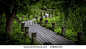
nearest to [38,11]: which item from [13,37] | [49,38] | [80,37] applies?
[49,38]

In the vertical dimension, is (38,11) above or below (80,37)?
above

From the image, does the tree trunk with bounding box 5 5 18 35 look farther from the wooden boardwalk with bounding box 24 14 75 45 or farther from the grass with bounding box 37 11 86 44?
the grass with bounding box 37 11 86 44

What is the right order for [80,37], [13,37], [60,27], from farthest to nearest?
[60,27] → [13,37] → [80,37]

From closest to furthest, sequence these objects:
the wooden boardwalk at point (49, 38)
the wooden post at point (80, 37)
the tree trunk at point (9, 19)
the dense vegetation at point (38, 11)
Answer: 1. the wooden post at point (80, 37)
2. the wooden boardwalk at point (49, 38)
3. the dense vegetation at point (38, 11)
4. the tree trunk at point (9, 19)

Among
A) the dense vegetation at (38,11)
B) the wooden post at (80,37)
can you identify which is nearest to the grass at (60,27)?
the dense vegetation at (38,11)

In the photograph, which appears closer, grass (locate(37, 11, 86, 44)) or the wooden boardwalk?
the wooden boardwalk

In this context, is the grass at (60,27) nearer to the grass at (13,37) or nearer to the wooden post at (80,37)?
the wooden post at (80,37)

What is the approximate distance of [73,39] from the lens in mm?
3289

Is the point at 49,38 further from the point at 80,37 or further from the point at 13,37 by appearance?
the point at 13,37

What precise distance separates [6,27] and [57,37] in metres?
2.09

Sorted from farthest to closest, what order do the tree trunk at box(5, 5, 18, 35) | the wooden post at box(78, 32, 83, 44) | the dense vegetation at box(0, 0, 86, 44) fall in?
the tree trunk at box(5, 5, 18, 35) < the dense vegetation at box(0, 0, 86, 44) < the wooden post at box(78, 32, 83, 44)

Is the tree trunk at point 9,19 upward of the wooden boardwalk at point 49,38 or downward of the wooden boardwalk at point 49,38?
upward

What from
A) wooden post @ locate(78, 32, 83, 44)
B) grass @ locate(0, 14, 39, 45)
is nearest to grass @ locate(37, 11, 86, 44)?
wooden post @ locate(78, 32, 83, 44)

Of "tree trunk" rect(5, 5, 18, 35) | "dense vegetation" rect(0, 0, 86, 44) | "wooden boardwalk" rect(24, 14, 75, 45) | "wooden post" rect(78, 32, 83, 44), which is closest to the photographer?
"wooden post" rect(78, 32, 83, 44)
